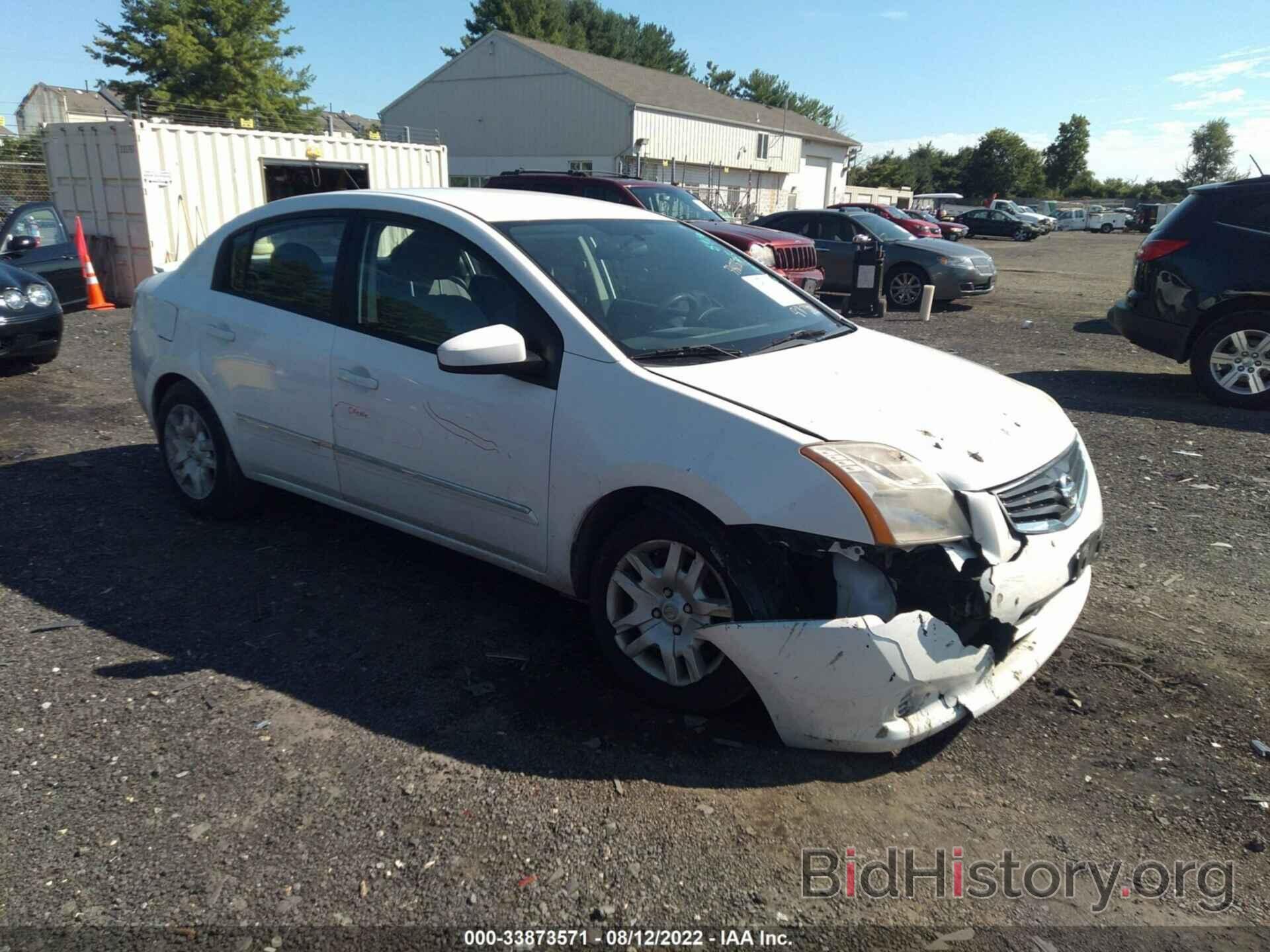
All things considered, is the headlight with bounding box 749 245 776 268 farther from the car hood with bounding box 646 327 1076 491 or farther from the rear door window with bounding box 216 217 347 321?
the car hood with bounding box 646 327 1076 491

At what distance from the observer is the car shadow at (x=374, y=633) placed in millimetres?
3051

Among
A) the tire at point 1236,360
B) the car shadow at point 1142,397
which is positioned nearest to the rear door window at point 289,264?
the car shadow at point 1142,397

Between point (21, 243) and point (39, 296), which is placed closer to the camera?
point (39, 296)

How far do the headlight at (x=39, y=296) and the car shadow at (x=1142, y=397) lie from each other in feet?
30.4

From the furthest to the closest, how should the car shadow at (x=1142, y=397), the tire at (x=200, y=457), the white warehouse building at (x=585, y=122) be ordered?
the white warehouse building at (x=585, y=122), the car shadow at (x=1142, y=397), the tire at (x=200, y=457)

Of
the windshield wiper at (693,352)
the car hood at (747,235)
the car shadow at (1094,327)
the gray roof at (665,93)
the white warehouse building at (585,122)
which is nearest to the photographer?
the windshield wiper at (693,352)

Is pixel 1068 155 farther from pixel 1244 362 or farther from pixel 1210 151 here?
pixel 1244 362

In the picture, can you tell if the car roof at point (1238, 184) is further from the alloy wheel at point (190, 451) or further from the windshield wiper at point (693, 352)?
Answer: the alloy wheel at point (190, 451)

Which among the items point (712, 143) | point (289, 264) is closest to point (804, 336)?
point (289, 264)

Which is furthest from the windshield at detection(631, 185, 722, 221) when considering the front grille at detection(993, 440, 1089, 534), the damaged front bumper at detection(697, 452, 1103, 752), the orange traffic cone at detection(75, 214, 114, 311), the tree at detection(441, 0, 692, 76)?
the tree at detection(441, 0, 692, 76)

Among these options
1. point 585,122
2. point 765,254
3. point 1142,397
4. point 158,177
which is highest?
point 585,122

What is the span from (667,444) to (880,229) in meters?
14.1

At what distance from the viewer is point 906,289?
15.2 meters

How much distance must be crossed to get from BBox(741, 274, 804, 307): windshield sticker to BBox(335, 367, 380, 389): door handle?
1726 mm
